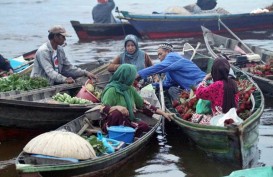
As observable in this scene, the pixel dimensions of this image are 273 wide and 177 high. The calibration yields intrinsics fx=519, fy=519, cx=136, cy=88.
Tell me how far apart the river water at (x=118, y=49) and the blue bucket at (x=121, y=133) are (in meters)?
0.41

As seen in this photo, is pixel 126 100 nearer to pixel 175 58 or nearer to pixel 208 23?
pixel 175 58

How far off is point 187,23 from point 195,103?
10.7 m

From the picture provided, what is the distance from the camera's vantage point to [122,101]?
7117 millimetres

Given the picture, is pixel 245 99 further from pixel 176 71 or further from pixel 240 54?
pixel 240 54

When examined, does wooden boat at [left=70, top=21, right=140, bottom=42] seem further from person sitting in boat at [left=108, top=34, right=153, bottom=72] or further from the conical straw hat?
the conical straw hat

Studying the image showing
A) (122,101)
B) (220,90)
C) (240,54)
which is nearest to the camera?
(220,90)

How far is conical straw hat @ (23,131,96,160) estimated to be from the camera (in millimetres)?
5711

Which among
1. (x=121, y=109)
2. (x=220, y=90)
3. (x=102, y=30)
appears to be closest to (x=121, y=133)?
Result: (x=121, y=109)

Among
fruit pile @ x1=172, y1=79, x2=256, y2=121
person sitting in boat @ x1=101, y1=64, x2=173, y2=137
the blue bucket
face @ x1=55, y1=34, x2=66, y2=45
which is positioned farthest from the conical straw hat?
face @ x1=55, y1=34, x2=66, y2=45

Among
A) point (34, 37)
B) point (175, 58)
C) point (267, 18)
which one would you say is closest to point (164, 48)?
point (175, 58)

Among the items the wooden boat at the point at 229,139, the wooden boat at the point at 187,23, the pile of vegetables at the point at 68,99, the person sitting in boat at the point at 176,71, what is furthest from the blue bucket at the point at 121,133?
the wooden boat at the point at 187,23

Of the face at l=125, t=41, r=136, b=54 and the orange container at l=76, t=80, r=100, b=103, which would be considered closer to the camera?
the orange container at l=76, t=80, r=100, b=103

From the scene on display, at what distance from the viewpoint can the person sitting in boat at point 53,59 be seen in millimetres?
8430

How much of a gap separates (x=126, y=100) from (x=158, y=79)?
214 cm
